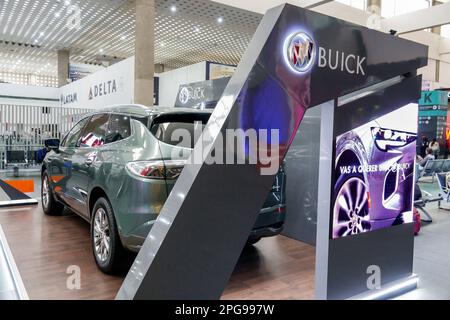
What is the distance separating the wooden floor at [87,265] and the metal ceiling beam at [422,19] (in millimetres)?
9813

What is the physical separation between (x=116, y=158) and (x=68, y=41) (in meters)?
15.4

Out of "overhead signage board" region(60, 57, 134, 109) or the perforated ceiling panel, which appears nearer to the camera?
"overhead signage board" region(60, 57, 134, 109)

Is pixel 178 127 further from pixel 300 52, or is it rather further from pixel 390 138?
pixel 390 138

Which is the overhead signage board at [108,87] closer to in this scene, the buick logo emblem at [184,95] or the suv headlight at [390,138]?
the buick logo emblem at [184,95]

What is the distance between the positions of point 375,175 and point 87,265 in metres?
2.55

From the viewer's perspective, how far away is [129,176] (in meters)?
2.72

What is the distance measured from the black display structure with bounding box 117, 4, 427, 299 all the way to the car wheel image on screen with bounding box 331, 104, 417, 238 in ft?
0.29

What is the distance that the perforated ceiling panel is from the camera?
11.0m

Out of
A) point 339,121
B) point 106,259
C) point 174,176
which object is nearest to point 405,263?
point 339,121

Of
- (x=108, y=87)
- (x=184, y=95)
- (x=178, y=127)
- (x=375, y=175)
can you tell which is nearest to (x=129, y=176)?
(x=178, y=127)

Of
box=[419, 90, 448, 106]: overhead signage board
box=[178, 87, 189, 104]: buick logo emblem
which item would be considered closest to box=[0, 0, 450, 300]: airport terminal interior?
box=[178, 87, 189, 104]: buick logo emblem

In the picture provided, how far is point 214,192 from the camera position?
5.61 ft

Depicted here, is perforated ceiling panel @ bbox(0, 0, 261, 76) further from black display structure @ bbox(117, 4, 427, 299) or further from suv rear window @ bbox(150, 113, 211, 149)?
black display structure @ bbox(117, 4, 427, 299)

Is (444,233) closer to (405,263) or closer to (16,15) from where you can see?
(405,263)
